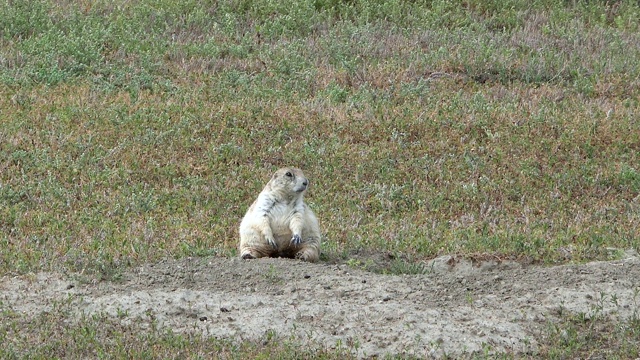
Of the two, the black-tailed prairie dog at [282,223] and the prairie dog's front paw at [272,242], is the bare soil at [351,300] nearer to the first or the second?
the prairie dog's front paw at [272,242]

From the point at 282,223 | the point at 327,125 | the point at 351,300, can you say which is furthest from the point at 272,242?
the point at 327,125

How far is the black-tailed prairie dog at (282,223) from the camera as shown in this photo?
10.2m

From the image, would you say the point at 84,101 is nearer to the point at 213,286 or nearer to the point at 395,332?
the point at 213,286

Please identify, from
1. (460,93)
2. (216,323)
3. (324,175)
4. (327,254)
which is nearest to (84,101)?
(324,175)

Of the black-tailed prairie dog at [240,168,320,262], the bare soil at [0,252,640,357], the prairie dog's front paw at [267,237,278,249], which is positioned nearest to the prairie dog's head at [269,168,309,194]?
the black-tailed prairie dog at [240,168,320,262]

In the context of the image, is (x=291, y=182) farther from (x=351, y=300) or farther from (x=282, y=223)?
(x=351, y=300)

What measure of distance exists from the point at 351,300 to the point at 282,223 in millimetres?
1513

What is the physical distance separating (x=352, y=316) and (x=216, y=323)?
3.36ft

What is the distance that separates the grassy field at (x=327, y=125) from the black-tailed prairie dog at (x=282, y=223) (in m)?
0.41

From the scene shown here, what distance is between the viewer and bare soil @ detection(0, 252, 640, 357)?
8352mm

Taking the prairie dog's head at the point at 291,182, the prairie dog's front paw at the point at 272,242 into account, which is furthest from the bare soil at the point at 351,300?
the prairie dog's head at the point at 291,182

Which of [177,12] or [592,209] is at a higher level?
[177,12]

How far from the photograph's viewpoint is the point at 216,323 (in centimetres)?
857

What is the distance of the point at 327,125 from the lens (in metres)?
15.7
